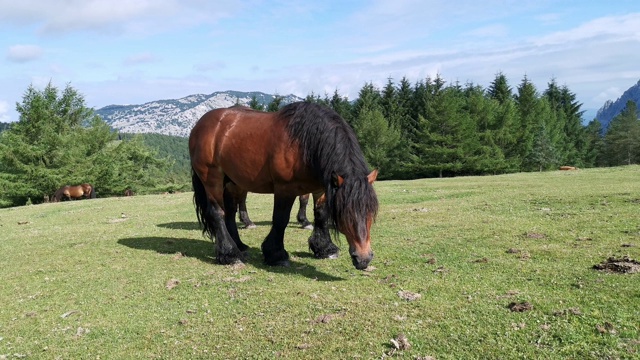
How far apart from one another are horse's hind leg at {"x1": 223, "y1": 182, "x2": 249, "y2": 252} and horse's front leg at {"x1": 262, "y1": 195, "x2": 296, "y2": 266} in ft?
3.71

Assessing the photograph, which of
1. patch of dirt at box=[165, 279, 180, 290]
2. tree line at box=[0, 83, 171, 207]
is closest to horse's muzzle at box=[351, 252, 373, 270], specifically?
patch of dirt at box=[165, 279, 180, 290]

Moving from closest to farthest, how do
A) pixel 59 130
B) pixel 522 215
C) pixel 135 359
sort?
1. pixel 135 359
2. pixel 522 215
3. pixel 59 130

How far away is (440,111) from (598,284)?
45748 mm

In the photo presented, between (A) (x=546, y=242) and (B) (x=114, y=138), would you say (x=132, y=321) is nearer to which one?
(A) (x=546, y=242)

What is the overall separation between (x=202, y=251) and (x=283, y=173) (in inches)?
116

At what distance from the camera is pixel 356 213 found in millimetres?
5512

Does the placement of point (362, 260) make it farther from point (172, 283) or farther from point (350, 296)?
point (172, 283)

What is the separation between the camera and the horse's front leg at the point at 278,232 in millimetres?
6922

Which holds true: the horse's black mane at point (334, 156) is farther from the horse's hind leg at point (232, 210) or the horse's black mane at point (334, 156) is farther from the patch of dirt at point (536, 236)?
the patch of dirt at point (536, 236)

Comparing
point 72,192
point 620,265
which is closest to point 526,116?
point 72,192

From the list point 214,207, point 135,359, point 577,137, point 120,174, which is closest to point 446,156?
point 577,137

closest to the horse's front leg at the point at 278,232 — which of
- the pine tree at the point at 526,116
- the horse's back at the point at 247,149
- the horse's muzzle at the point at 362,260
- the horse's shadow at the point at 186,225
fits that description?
the horse's back at the point at 247,149

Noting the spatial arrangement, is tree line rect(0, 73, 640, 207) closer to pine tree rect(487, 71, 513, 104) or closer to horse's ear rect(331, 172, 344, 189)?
pine tree rect(487, 71, 513, 104)

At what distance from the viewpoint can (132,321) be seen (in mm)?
5086
